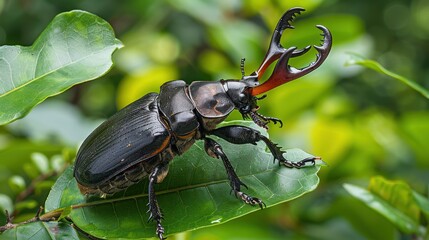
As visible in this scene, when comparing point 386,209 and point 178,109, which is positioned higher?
point 178,109

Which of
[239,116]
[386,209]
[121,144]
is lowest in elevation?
[239,116]

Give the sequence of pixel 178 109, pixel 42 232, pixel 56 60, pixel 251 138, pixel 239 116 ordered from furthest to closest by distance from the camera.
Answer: pixel 239 116
pixel 178 109
pixel 251 138
pixel 56 60
pixel 42 232

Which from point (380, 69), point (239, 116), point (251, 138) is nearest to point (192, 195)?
point (251, 138)

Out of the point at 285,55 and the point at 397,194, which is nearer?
the point at 285,55

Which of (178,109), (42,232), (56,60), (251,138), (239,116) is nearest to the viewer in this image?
(42,232)

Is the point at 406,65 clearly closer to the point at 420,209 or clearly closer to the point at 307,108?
the point at 307,108

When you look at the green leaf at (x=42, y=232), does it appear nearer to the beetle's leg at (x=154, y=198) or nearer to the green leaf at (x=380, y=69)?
the beetle's leg at (x=154, y=198)

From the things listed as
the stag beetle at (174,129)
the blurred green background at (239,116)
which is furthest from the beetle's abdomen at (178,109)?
the blurred green background at (239,116)

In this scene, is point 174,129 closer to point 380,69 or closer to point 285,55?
point 285,55
